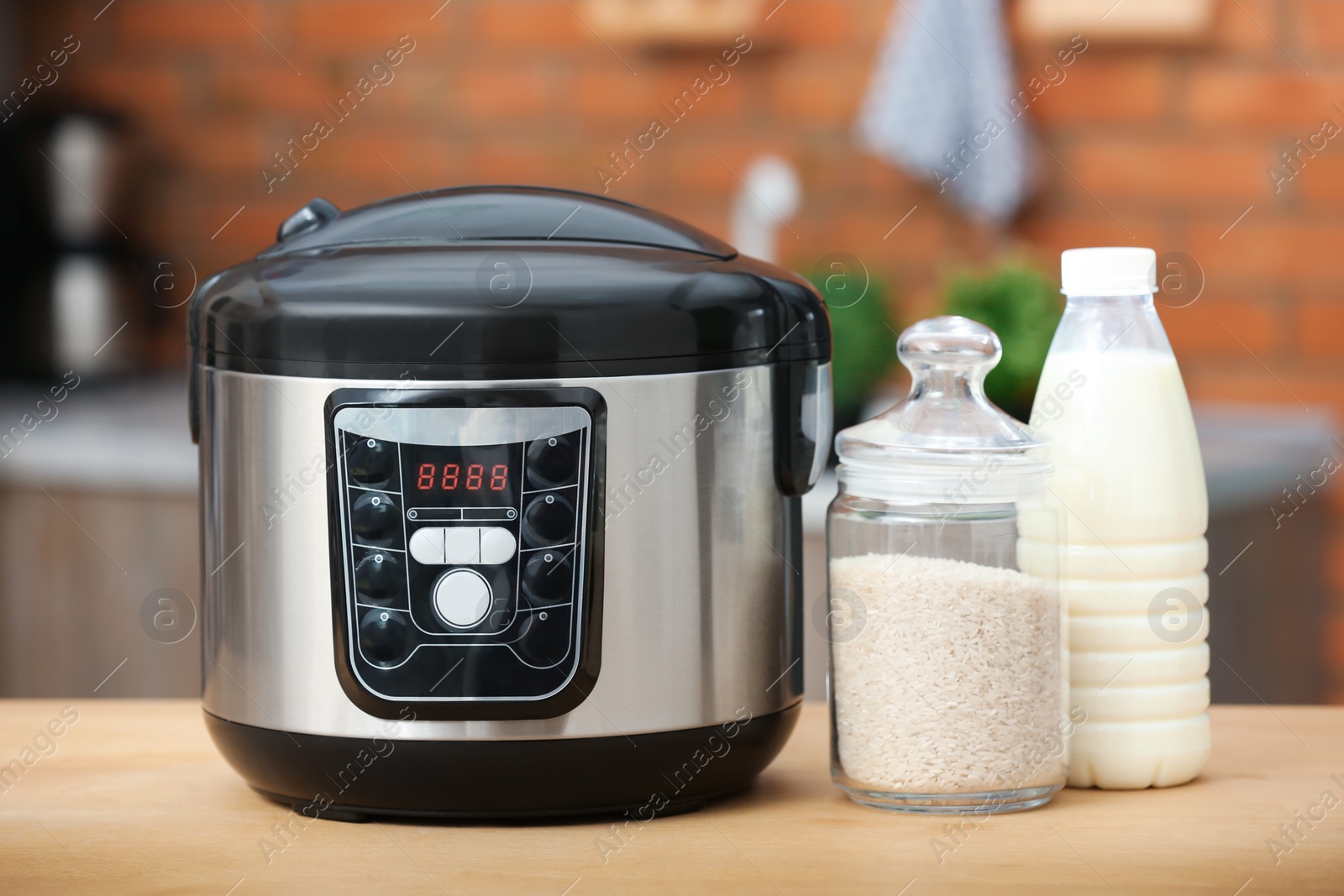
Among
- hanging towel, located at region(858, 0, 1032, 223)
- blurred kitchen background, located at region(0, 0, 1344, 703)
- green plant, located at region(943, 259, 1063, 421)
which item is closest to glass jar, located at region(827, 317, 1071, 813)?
green plant, located at region(943, 259, 1063, 421)

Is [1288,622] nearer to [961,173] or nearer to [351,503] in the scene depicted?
[961,173]

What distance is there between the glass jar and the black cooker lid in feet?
0.21

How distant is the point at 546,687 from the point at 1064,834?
0.22 metres

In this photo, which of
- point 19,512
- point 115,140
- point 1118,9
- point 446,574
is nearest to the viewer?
point 446,574

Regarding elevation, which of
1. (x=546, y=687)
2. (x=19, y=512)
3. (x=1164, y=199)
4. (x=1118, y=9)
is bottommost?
(x=19, y=512)

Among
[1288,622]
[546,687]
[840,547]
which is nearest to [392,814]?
[546,687]

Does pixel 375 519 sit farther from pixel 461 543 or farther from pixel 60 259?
pixel 60 259

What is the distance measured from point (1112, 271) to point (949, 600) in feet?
0.54

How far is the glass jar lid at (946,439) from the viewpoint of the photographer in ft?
→ 1.94

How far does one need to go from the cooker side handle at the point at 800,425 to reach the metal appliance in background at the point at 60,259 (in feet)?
5.08

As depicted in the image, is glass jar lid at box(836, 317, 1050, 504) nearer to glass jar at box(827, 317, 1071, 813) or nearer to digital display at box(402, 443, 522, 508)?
glass jar at box(827, 317, 1071, 813)

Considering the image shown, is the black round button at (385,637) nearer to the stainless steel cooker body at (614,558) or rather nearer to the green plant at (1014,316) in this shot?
the stainless steel cooker body at (614,558)

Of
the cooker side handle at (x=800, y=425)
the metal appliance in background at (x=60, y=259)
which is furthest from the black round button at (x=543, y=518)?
the metal appliance in background at (x=60, y=259)

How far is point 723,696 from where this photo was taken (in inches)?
23.8
